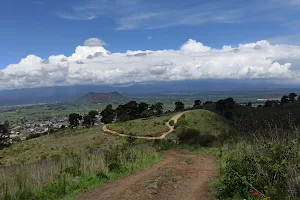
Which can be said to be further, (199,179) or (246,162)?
(199,179)

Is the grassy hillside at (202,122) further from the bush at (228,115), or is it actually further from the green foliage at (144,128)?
the bush at (228,115)

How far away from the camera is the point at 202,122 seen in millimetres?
48781

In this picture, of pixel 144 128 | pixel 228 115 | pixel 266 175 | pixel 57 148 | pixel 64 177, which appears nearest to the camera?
pixel 266 175

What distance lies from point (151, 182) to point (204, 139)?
18.7m

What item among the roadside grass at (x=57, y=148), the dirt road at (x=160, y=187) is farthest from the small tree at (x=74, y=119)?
the dirt road at (x=160, y=187)

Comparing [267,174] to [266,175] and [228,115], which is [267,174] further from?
[228,115]

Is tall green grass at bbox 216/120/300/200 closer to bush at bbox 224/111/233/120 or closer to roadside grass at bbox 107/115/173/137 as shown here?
roadside grass at bbox 107/115/173/137

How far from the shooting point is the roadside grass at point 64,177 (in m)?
10.3

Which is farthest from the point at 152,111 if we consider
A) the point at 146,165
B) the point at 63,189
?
the point at 63,189

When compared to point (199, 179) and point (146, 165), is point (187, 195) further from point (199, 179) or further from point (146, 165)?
point (146, 165)

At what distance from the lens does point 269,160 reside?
28.2 feet

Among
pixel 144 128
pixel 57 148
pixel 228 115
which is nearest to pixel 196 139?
pixel 57 148

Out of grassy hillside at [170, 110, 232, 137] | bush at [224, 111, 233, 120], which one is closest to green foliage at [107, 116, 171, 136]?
grassy hillside at [170, 110, 232, 137]

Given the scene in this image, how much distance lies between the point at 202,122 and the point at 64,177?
38.6 m
